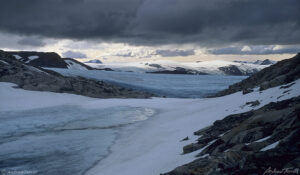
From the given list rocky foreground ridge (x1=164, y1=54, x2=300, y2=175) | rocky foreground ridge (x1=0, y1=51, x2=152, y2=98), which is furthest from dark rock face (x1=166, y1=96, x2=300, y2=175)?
rocky foreground ridge (x1=0, y1=51, x2=152, y2=98)

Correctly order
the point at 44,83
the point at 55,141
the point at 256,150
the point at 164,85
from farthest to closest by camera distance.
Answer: the point at 164,85 < the point at 44,83 < the point at 55,141 < the point at 256,150

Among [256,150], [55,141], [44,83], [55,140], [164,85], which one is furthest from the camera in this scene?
[164,85]

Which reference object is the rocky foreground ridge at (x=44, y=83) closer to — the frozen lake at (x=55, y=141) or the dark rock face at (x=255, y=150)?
the frozen lake at (x=55, y=141)

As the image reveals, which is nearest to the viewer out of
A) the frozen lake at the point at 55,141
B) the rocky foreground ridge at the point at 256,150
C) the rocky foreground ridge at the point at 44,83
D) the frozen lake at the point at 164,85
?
the rocky foreground ridge at the point at 256,150

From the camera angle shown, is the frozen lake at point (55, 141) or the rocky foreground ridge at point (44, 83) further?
the rocky foreground ridge at point (44, 83)

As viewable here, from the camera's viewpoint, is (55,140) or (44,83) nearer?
(55,140)

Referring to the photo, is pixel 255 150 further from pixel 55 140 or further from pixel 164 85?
pixel 164 85

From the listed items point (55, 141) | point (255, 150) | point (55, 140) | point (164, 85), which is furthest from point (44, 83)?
point (164, 85)

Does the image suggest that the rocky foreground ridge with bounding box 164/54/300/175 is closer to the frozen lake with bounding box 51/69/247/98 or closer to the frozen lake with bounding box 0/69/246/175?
the frozen lake with bounding box 0/69/246/175

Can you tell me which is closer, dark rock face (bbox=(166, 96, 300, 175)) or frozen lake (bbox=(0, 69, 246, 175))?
dark rock face (bbox=(166, 96, 300, 175))

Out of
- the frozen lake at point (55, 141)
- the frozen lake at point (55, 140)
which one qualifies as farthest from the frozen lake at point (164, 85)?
the frozen lake at point (55, 141)

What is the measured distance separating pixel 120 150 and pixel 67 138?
4745 mm

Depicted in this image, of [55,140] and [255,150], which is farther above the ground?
[255,150]

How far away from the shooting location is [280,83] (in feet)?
56.3
